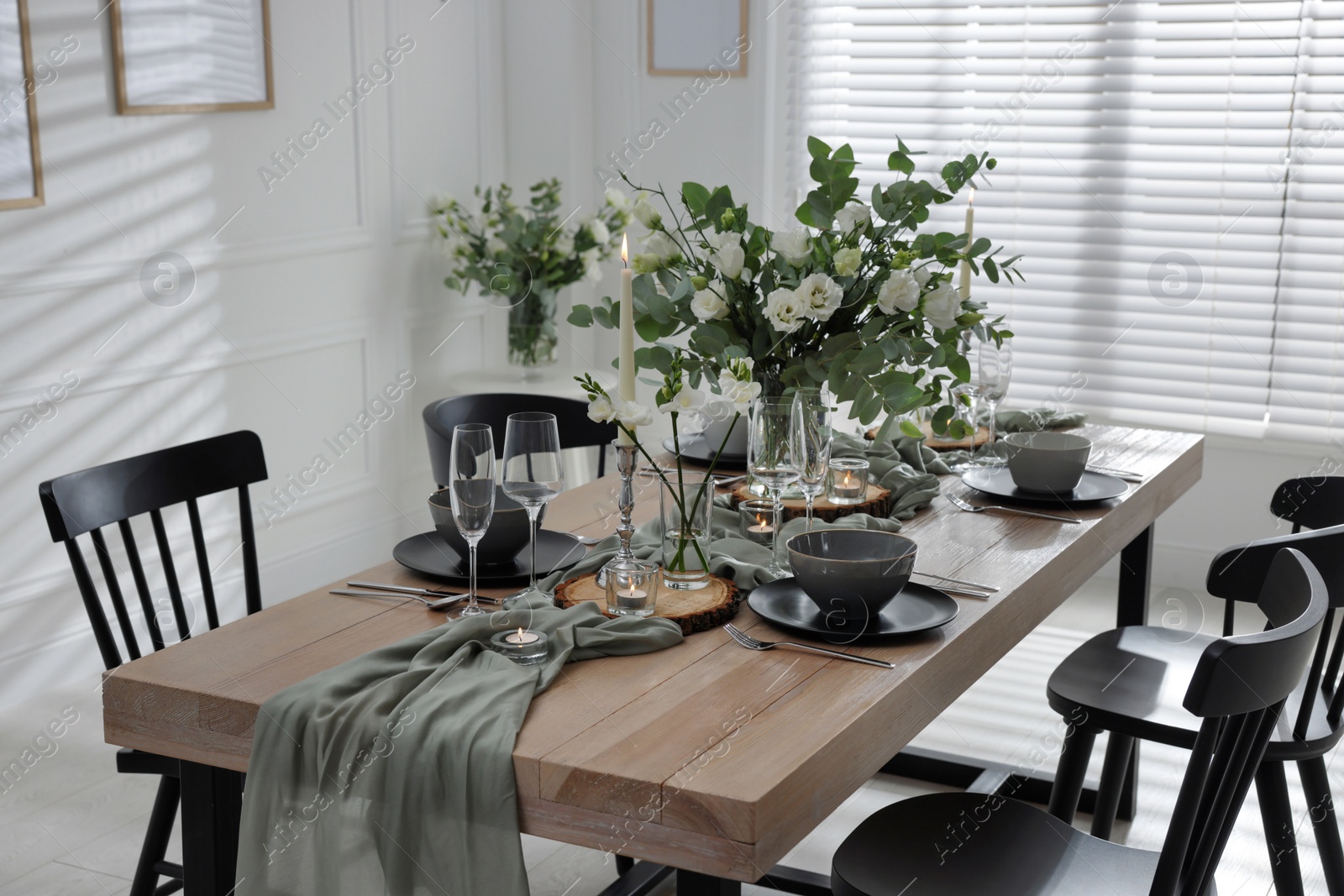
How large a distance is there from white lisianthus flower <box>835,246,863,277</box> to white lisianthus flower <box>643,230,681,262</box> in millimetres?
230

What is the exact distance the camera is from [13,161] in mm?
2959

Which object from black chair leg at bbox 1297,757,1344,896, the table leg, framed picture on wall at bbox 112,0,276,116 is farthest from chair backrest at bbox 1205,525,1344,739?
framed picture on wall at bbox 112,0,276,116

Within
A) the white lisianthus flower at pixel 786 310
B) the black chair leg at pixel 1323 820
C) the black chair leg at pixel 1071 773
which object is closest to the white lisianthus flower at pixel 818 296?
the white lisianthus flower at pixel 786 310

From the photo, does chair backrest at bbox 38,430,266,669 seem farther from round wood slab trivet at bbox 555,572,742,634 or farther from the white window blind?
the white window blind

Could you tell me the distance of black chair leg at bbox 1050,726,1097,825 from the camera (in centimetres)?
206

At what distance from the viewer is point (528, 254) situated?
13.4 feet

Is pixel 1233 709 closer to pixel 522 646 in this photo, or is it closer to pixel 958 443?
pixel 522 646

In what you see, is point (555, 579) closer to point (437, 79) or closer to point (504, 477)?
point (504, 477)

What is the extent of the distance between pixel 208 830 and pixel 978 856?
914mm

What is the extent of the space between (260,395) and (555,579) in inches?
83.5

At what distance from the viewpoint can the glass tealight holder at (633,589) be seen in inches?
65.1

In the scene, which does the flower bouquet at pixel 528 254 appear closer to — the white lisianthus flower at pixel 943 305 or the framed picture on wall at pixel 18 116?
the framed picture on wall at pixel 18 116

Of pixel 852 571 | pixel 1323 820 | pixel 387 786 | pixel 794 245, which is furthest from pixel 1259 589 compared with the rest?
pixel 387 786

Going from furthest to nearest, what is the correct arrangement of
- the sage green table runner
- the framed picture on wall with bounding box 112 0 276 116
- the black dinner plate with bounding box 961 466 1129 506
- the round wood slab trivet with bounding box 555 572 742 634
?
1. the framed picture on wall with bounding box 112 0 276 116
2. the black dinner plate with bounding box 961 466 1129 506
3. the round wood slab trivet with bounding box 555 572 742 634
4. the sage green table runner
